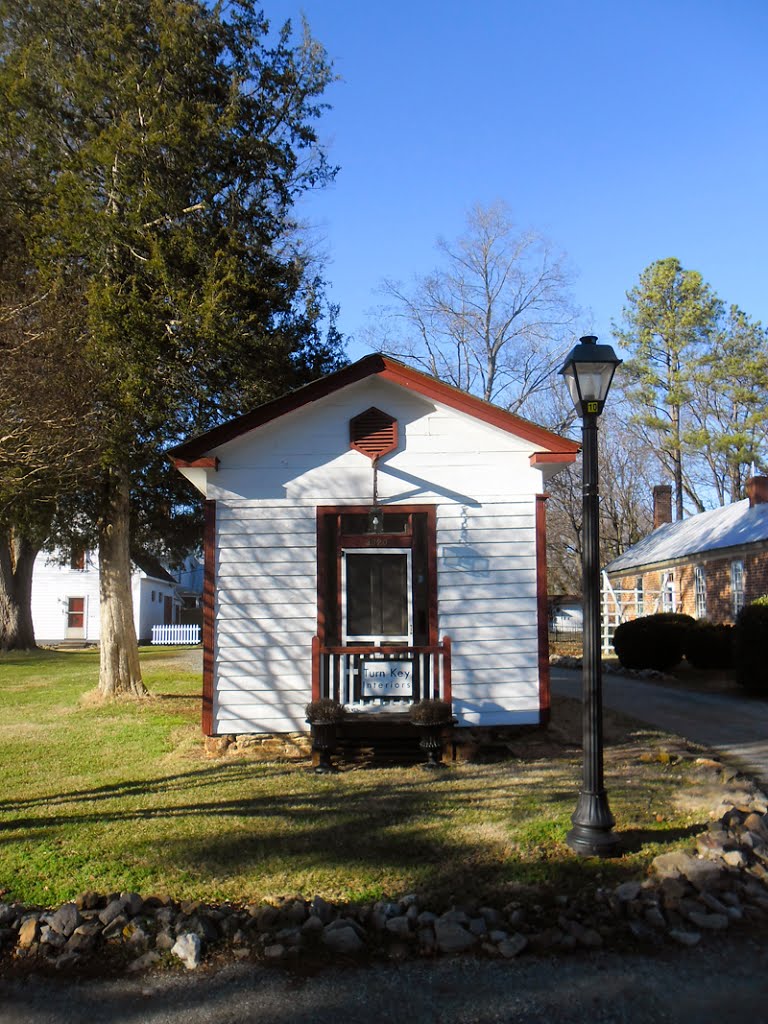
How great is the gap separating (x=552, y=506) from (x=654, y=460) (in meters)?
5.47

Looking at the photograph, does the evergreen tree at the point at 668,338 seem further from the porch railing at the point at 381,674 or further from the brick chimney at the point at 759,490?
the porch railing at the point at 381,674

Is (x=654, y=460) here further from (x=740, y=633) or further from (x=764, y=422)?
(x=740, y=633)

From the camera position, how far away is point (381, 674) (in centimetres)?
919

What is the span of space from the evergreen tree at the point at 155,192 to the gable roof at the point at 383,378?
99.7 inches

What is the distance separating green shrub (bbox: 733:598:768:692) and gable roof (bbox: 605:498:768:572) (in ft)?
21.4

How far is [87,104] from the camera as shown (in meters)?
12.5

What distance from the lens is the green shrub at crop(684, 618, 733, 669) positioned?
19.4m

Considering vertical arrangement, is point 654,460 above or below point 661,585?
above

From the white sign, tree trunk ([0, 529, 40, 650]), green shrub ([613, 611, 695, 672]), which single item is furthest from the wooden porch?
tree trunk ([0, 529, 40, 650])

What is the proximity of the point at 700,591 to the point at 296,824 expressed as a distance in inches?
872

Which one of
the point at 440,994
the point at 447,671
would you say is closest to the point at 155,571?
the point at 447,671

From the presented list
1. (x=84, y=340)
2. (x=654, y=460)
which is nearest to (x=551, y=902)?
(x=84, y=340)

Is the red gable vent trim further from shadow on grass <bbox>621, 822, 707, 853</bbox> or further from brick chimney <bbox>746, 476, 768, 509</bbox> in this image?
brick chimney <bbox>746, 476, 768, 509</bbox>

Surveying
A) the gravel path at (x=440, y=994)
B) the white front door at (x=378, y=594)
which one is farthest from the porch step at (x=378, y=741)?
the gravel path at (x=440, y=994)
